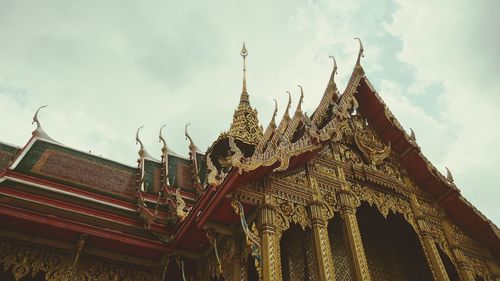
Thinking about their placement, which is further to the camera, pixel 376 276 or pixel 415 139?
pixel 415 139

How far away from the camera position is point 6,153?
30.6 ft

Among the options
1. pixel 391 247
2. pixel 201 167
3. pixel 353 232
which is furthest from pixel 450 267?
→ pixel 201 167

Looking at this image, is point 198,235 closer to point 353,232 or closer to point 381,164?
point 353,232

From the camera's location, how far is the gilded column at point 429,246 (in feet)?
20.8

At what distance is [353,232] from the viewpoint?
5.93m

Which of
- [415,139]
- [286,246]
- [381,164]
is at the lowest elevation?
[286,246]

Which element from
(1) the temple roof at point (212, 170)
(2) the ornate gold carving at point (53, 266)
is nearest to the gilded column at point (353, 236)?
(1) the temple roof at point (212, 170)

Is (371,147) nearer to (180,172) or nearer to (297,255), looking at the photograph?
(297,255)

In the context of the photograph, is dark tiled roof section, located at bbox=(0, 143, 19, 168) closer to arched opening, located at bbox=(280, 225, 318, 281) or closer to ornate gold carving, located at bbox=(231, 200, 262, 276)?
ornate gold carving, located at bbox=(231, 200, 262, 276)

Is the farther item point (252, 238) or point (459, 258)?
point (459, 258)

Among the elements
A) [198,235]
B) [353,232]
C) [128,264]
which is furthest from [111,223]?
[353,232]

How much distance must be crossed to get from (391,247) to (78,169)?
6.56 metres

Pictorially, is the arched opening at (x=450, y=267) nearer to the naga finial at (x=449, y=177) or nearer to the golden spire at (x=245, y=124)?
the naga finial at (x=449, y=177)

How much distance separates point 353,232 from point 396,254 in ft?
8.42
